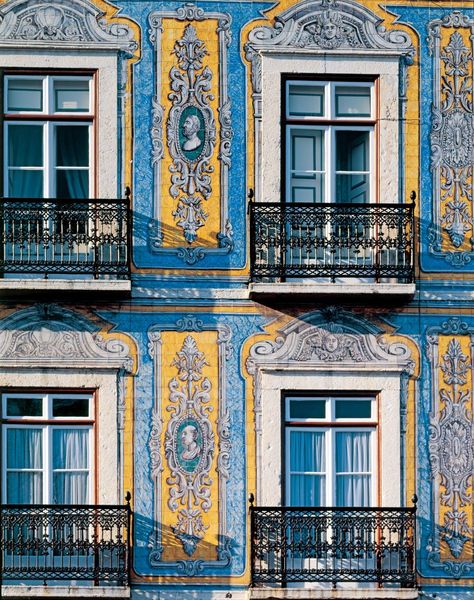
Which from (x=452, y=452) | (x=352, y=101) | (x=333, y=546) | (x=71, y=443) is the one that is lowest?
(x=333, y=546)

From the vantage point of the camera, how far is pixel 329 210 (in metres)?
21.6

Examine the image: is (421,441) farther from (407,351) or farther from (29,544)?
(29,544)

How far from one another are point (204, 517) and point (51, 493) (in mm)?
1680

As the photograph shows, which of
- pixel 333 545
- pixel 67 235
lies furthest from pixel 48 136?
pixel 333 545

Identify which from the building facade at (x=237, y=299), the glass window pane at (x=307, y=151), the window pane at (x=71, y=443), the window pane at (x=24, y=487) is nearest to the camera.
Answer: the building facade at (x=237, y=299)

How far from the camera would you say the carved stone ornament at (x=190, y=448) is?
2109 centimetres

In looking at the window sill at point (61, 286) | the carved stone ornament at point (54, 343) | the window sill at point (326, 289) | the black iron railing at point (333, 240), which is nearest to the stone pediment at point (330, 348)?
the window sill at point (326, 289)

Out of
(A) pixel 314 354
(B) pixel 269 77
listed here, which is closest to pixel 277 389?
(A) pixel 314 354

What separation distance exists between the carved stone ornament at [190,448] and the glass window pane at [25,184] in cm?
205

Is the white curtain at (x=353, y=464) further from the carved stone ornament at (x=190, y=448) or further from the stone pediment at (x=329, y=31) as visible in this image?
the stone pediment at (x=329, y=31)

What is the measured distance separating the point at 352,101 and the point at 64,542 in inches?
231

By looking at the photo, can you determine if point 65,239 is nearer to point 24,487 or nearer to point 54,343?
point 54,343

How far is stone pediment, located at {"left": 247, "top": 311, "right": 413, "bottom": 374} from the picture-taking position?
2139 centimetres

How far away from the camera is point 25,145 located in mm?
21719
